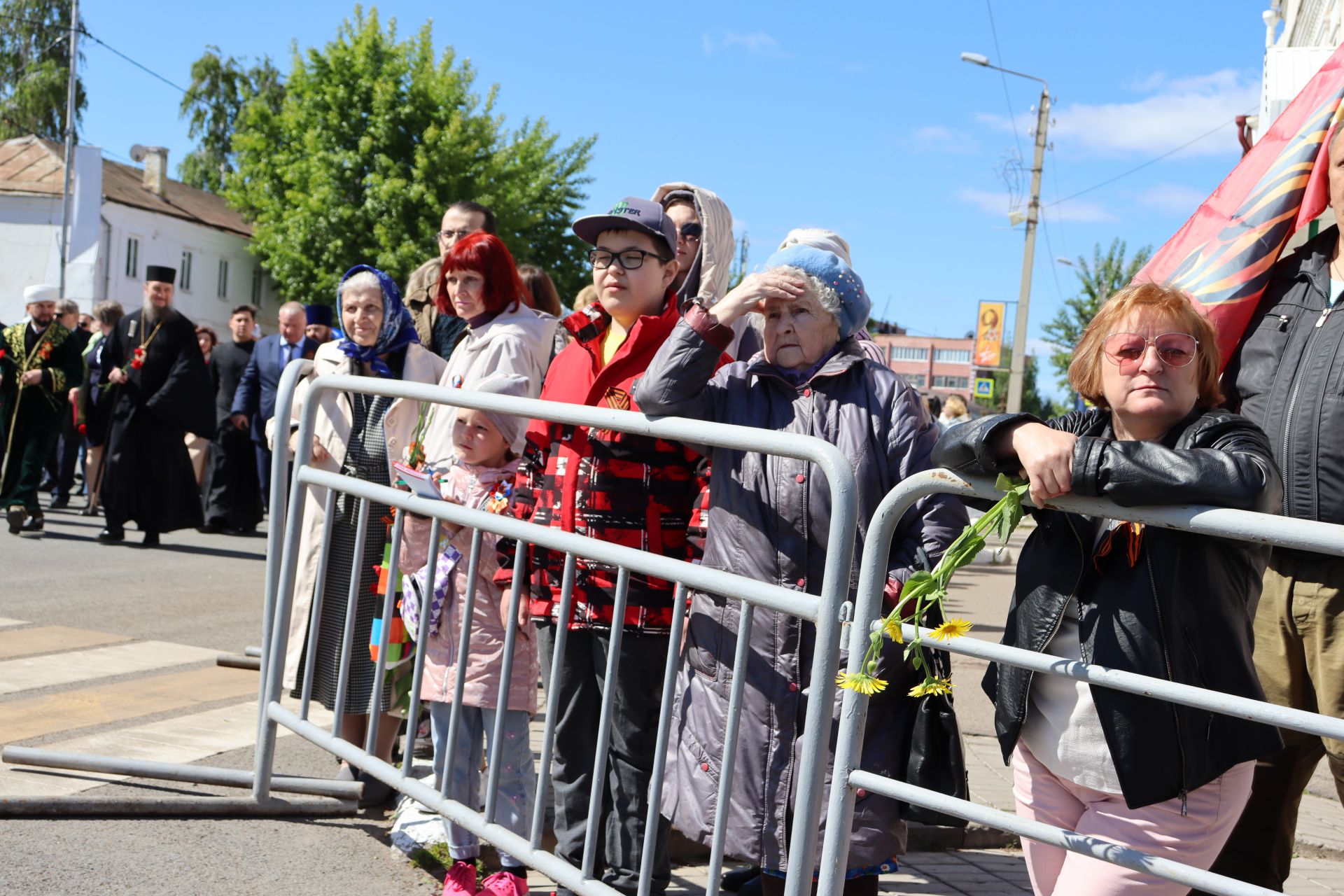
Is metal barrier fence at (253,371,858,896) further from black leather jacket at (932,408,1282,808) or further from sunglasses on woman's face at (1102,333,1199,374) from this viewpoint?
sunglasses on woman's face at (1102,333,1199,374)

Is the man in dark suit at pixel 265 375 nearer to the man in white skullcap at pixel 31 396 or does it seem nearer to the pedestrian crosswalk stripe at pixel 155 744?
the man in white skullcap at pixel 31 396

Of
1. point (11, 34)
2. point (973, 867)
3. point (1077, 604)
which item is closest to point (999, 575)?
point (973, 867)

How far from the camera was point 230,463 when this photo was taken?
1233 cm

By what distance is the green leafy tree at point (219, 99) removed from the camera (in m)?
48.7

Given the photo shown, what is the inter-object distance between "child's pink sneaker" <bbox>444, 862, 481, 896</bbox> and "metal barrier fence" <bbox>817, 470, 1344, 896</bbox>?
1395 mm

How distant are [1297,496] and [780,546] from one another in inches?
44.7

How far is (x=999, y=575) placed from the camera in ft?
48.5

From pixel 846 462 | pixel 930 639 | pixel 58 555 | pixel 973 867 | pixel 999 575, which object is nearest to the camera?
pixel 930 639

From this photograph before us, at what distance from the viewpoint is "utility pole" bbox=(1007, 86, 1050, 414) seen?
86.9 ft

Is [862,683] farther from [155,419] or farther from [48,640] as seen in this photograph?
[155,419]

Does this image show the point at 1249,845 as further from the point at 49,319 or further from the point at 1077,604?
the point at 49,319

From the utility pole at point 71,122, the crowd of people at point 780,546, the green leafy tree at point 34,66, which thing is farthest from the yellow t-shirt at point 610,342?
the green leafy tree at point 34,66

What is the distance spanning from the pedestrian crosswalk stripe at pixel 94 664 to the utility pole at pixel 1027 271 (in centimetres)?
2137

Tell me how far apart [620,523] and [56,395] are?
941 centimetres
